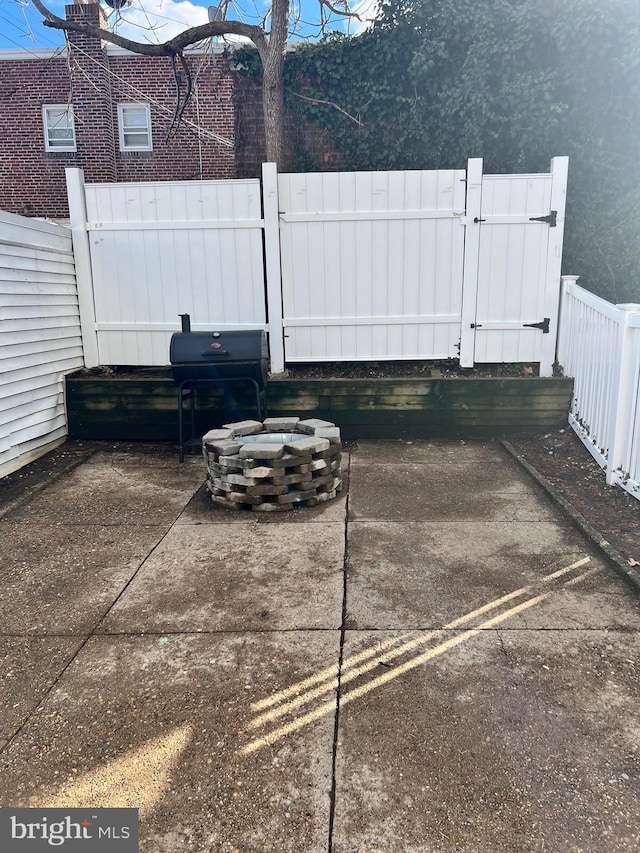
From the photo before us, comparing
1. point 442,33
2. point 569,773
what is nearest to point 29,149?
point 442,33

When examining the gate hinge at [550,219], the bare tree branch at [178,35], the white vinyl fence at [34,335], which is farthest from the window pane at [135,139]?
the gate hinge at [550,219]

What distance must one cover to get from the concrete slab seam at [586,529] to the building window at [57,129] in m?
12.9

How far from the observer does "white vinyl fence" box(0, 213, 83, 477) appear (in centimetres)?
505

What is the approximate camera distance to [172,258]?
609cm

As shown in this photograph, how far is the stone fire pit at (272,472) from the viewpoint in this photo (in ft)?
13.8

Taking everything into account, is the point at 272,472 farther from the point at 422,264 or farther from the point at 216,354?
the point at 422,264

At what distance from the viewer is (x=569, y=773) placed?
74.5 inches

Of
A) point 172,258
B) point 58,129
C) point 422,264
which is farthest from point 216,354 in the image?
point 58,129

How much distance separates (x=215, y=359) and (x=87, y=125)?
10.6 m

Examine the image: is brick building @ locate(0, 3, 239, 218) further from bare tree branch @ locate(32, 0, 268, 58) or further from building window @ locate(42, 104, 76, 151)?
bare tree branch @ locate(32, 0, 268, 58)

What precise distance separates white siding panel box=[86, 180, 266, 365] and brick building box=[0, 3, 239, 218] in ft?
22.5

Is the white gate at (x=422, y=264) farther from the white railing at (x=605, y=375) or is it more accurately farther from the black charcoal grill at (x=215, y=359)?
the black charcoal grill at (x=215, y=359)

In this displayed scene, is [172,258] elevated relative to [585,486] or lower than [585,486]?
elevated

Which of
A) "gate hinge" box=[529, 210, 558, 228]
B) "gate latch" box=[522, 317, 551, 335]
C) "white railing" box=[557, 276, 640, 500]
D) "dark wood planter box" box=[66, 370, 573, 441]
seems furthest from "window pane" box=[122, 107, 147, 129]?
"white railing" box=[557, 276, 640, 500]
